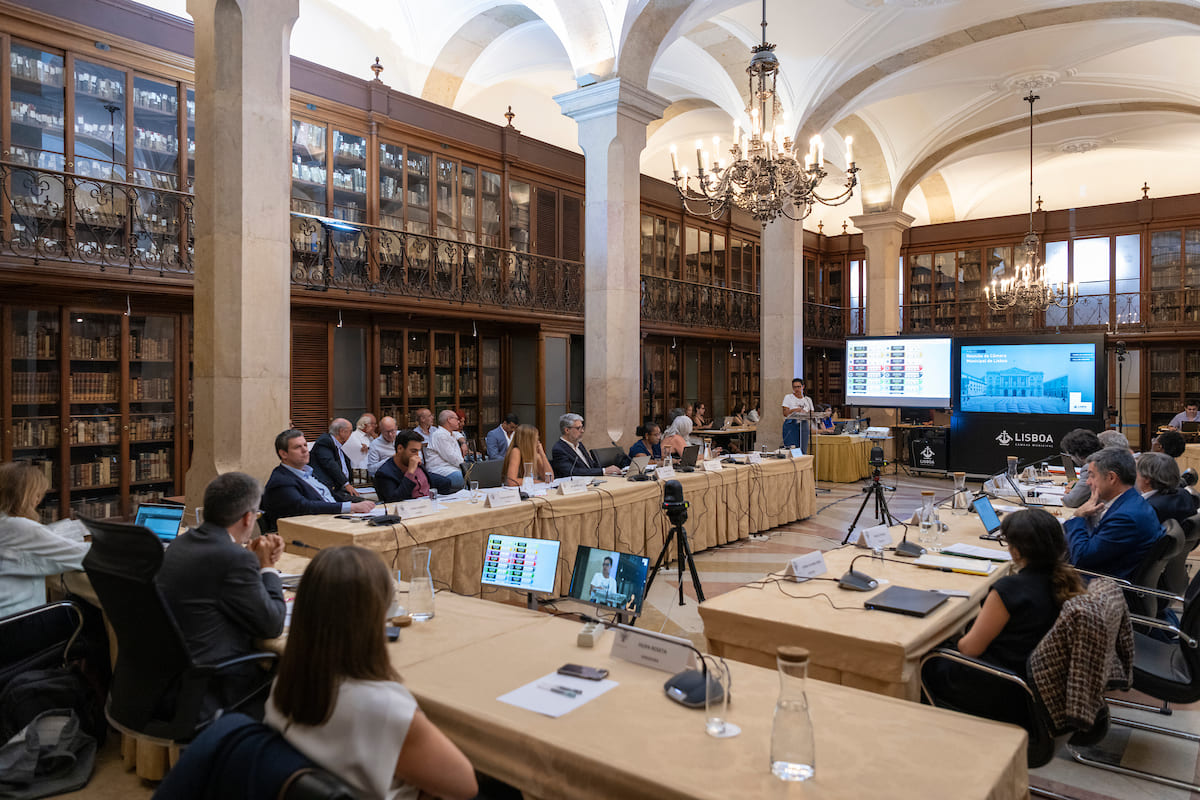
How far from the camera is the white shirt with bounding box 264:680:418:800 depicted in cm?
150

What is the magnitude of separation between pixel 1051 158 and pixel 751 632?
58.3 ft

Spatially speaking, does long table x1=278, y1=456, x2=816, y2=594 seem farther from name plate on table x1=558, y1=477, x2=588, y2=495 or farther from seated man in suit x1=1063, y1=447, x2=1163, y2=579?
seated man in suit x1=1063, y1=447, x2=1163, y2=579

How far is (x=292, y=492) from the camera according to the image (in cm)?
485

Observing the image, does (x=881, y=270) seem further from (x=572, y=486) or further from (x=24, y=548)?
(x=24, y=548)

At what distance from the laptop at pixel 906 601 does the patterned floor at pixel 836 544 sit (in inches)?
32.7

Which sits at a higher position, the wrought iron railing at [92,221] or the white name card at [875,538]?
the wrought iron railing at [92,221]

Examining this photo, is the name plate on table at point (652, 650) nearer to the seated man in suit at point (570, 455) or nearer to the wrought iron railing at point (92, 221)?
the seated man in suit at point (570, 455)

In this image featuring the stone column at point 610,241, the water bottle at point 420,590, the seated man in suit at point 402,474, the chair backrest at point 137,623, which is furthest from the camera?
the stone column at point 610,241

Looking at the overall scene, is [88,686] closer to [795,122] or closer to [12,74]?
[12,74]

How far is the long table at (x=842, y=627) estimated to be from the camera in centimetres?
272

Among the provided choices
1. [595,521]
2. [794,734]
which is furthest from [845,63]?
[794,734]

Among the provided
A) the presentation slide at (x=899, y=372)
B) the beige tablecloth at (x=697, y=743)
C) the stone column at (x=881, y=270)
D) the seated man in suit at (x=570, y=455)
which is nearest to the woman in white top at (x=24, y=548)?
the beige tablecloth at (x=697, y=743)

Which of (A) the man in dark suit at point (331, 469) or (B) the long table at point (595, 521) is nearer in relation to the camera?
(B) the long table at point (595, 521)

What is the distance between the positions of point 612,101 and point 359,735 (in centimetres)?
834
